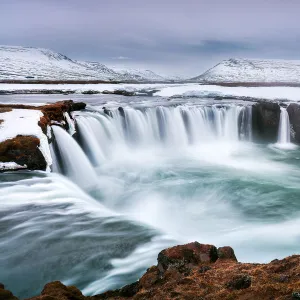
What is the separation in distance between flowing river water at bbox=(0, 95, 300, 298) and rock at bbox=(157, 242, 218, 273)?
4.89 ft

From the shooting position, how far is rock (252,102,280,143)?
3158 cm

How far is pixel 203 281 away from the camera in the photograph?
524cm

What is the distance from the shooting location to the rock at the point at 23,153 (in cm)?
1262

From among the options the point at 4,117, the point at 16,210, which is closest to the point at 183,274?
the point at 16,210

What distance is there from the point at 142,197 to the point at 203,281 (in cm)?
1086

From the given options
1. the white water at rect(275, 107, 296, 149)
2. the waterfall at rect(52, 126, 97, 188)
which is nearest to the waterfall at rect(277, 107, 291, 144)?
the white water at rect(275, 107, 296, 149)

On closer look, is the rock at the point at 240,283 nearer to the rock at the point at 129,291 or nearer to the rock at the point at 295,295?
the rock at the point at 295,295

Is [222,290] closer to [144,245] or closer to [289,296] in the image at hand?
[289,296]

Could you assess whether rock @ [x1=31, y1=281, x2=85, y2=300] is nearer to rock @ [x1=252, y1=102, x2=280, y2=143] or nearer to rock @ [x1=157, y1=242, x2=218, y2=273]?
rock @ [x1=157, y1=242, x2=218, y2=273]

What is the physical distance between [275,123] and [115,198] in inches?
896

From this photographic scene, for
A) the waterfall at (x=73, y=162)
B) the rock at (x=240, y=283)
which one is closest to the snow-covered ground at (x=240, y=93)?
the waterfall at (x=73, y=162)

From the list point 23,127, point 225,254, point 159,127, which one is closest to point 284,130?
point 159,127

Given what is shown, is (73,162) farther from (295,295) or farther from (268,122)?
(268,122)

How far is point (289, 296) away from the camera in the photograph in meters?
4.04
